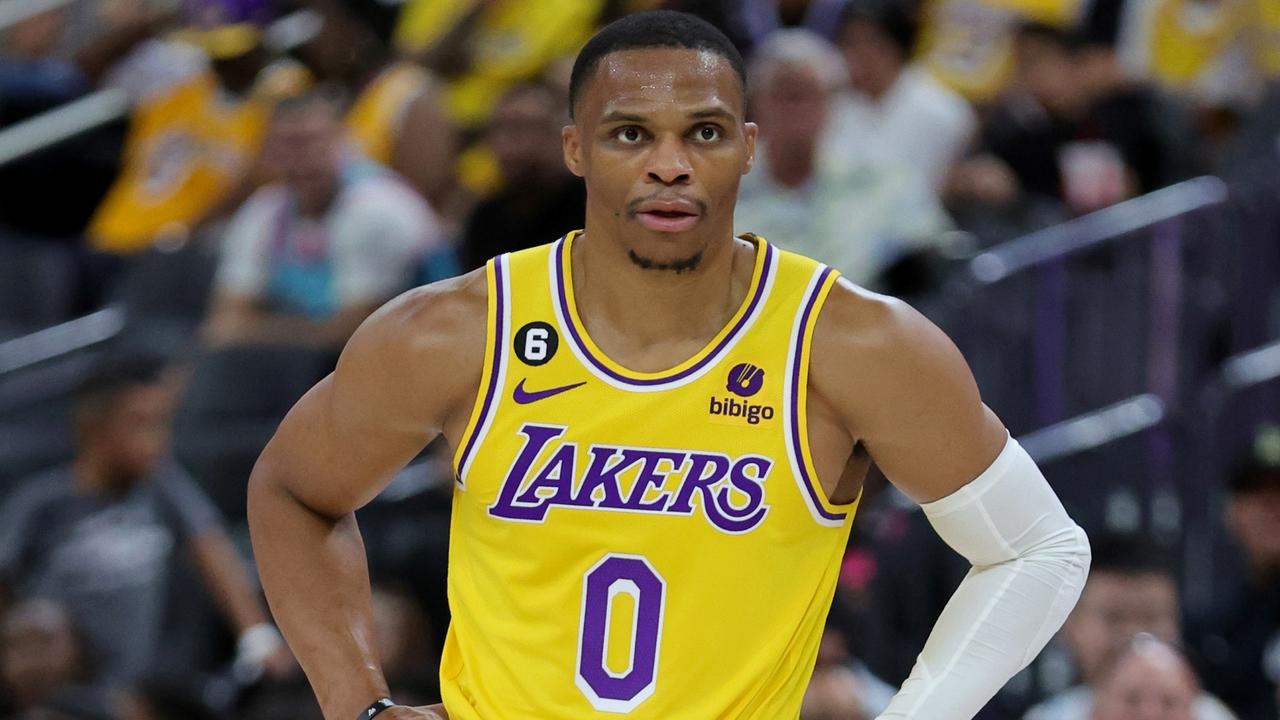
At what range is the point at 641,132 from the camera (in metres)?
3.22

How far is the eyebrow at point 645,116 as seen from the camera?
3.19 meters

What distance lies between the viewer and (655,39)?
128 inches

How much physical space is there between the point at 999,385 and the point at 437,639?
214 cm

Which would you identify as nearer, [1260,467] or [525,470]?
[525,470]

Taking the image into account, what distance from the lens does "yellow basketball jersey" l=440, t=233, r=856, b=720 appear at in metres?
3.25

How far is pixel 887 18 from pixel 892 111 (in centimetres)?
59

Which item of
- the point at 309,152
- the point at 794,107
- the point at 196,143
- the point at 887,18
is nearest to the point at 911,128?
the point at 887,18

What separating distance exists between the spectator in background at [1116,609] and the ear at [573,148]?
10.9 ft

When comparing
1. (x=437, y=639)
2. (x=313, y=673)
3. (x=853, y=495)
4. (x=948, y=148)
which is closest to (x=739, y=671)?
(x=853, y=495)

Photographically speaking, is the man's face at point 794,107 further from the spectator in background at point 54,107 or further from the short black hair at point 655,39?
the short black hair at point 655,39

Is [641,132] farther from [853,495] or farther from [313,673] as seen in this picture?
[313,673]

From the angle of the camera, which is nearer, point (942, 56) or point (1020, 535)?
point (1020, 535)

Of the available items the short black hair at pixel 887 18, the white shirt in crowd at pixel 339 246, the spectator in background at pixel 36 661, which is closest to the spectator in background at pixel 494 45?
the short black hair at pixel 887 18

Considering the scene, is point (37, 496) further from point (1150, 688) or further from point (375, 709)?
point (375, 709)
